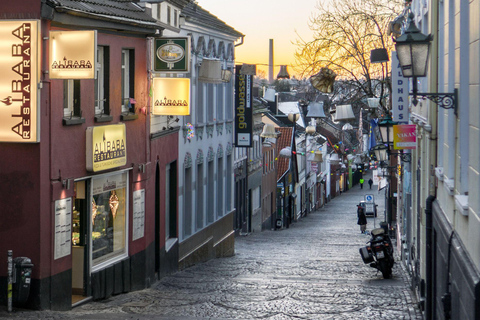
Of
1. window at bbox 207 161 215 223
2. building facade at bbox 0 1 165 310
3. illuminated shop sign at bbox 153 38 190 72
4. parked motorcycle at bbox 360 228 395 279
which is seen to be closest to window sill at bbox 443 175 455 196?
building facade at bbox 0 1 165 310

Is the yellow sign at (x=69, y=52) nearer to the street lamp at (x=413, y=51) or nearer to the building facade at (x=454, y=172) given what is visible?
the street lamp at (x=413, y=51)

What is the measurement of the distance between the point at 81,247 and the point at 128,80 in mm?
3838

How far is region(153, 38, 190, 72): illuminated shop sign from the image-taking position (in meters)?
16.8

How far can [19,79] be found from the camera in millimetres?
11656

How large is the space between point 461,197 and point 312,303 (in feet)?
23.7

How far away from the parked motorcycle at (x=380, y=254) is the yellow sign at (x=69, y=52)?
31.0 ft

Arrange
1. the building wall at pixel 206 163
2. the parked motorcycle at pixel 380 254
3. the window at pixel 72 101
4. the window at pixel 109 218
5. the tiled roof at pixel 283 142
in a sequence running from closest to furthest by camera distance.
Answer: the window at pixel 72 101, the window at pixel 109 218, the parked motorcycle at pixel 380 254, the building wall at pixel 206 163, the tiled roof at pixel 283 142

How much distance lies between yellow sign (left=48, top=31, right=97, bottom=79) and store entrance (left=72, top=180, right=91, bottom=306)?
2.55 meters

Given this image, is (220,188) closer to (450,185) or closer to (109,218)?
(109,218)

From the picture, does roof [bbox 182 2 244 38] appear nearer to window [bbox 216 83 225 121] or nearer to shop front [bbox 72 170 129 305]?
window [bbox 216 83 225 121]

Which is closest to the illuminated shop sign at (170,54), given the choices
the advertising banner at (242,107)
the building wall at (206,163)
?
the building wall at (206,163)

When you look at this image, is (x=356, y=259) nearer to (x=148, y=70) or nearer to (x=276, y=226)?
(x=148, y=70)

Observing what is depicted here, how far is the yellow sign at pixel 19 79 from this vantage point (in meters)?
11.6

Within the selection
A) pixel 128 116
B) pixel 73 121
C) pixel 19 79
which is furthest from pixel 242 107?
pixel 19 79
